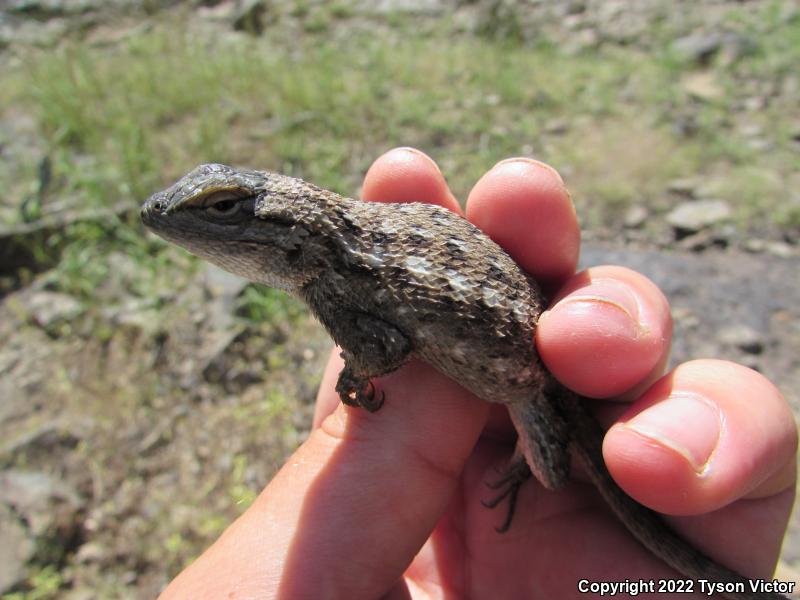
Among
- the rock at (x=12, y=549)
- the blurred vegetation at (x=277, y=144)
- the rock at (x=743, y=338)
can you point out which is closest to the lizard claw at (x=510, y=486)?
the blurred vegetation at (x=277, y=144)

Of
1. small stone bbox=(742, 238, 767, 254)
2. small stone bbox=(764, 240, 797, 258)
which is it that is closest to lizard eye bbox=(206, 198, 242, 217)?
small stone bbox=(742, 238, 767, 254)

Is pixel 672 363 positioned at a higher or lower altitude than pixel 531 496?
lower

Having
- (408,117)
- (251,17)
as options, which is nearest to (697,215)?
(408,117)

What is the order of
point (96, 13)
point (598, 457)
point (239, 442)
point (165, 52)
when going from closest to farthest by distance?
point (598, 457), point (239, 442), point (165, 52), point (96, 13)

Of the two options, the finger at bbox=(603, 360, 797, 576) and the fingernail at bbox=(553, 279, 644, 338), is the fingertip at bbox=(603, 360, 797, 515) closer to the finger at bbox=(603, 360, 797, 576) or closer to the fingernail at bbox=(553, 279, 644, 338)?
the finger at bbox=(603, 360, 797, 576)

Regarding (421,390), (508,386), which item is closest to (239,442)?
(421,390)

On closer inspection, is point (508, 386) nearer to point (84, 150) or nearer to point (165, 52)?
point (84, 150)

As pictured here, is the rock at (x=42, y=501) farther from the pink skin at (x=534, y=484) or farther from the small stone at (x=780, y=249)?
the small stone at (x=780, y=249)
